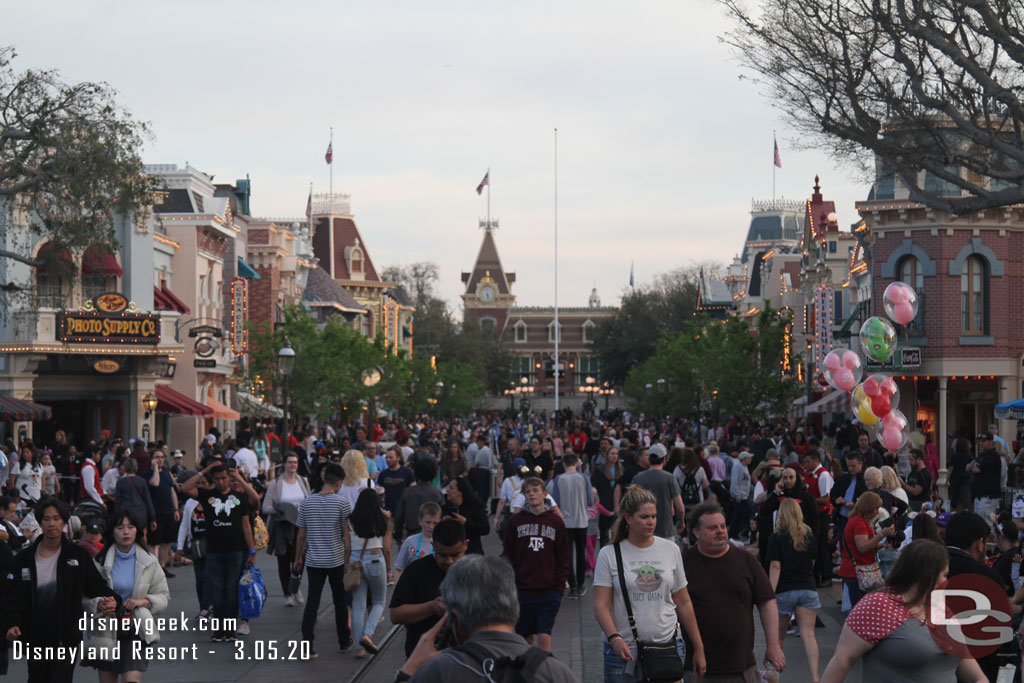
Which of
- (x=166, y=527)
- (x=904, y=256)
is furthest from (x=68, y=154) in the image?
(x=904, y=256)

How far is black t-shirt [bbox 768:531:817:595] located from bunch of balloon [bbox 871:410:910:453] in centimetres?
Answer: 1163

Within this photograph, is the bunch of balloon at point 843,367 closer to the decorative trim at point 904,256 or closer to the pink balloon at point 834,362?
the pink balloon at point 834,362

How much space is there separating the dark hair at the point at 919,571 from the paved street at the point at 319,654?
18.3ft

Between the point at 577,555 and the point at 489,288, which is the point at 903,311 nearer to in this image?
the point at 577,555

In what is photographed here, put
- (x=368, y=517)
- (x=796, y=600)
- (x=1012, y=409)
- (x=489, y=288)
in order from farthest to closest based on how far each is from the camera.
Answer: (x=489, y=288) < (x=1012, y=409) < (x=368, y=517) < (x=796, y=600)

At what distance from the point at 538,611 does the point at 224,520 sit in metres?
4.00

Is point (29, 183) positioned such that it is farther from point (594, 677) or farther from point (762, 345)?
point (762, 345)

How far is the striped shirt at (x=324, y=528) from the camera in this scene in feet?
40.8

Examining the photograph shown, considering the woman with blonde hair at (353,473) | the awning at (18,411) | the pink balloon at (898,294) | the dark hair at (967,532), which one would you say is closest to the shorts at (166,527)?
the woman with blonde hair at (353,473)

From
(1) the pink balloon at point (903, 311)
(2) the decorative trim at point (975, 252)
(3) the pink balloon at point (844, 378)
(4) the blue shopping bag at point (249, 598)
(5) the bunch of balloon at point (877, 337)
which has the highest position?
(2) the decorative trim at point (975, 252)

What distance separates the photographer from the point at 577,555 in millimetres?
16375

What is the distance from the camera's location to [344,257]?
85500 mm

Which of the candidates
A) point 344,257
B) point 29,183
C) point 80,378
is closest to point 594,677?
point 29,183

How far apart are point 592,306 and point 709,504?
160199 millimetres
